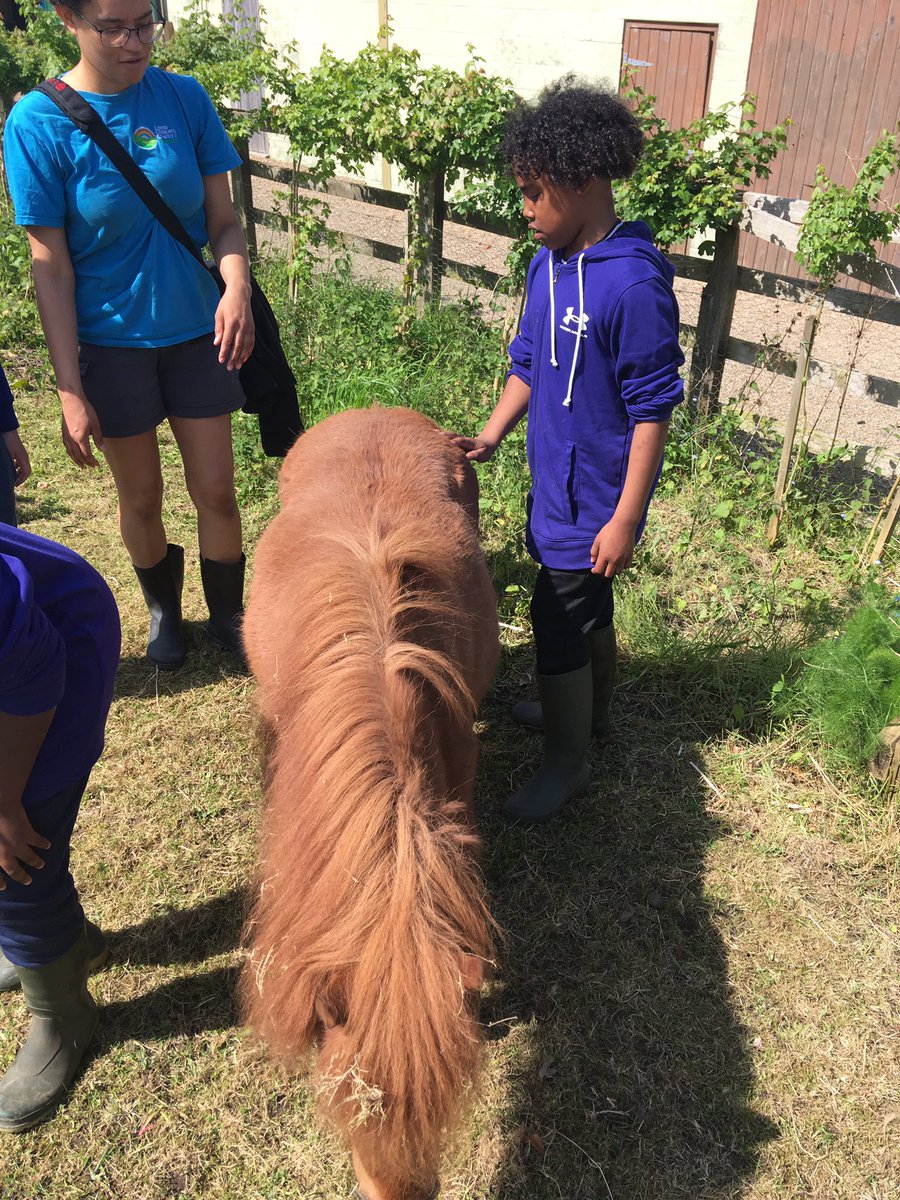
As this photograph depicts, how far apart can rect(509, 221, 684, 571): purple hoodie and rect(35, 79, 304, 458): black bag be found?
111cm

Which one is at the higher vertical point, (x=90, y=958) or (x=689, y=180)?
(x=689, y=180)

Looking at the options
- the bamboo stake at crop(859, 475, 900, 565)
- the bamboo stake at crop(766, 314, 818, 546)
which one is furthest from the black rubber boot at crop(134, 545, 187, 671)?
the bamboo stake at crop(859, 475, 900, 565)

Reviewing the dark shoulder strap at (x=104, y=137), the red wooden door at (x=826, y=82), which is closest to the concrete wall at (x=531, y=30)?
the red wooden door at (x=826, y=82)

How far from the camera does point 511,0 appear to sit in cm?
1009

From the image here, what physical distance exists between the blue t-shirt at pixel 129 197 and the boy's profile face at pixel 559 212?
124 centimetres

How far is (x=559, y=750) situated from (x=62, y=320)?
217cm

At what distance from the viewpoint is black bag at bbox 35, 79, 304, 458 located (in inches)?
106

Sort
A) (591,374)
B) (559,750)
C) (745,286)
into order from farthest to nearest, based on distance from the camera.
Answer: (745,286) → (559,750) → (591,374)

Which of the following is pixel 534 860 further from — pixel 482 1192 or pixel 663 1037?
pixel 482 1192

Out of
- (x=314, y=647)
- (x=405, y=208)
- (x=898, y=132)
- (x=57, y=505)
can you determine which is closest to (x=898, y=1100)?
(x=314, y=647)

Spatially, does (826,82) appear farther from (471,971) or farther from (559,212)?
(471,971)

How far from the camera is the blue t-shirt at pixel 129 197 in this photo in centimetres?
269

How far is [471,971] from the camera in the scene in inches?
61.7

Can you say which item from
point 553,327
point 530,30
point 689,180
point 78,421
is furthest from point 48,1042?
point 530,30
